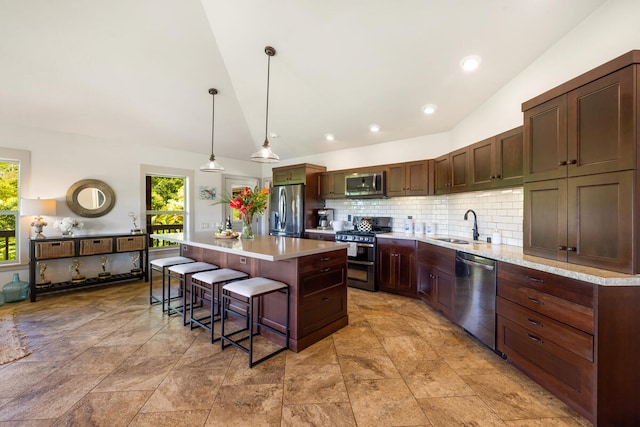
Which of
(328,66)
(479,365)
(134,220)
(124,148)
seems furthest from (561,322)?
(124,148)

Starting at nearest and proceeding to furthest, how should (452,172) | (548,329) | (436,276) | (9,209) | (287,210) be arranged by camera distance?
(548,329)
(436,276)
(452,172)
(9,209)
(287,210)

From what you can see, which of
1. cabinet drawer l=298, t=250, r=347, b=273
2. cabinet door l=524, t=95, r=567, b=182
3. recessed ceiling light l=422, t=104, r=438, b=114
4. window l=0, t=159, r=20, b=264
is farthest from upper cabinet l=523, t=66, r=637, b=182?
window l=0, t=159, r=20, b=264

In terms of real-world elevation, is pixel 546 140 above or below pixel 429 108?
below

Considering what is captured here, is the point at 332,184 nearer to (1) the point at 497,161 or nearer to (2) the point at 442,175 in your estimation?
(2) the point at 442,175

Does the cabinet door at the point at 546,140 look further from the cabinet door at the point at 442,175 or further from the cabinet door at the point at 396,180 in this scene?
the cabinet door at the point at 396,180

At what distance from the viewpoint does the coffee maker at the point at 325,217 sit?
5531mm

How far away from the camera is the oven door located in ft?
14.0

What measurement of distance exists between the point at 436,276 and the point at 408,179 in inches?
66.1

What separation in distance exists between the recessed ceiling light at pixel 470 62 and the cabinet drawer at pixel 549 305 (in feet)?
7.11

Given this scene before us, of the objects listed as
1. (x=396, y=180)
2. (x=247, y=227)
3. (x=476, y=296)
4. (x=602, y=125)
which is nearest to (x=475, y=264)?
(x=476, y=296)

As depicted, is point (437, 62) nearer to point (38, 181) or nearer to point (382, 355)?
point (382, 355)

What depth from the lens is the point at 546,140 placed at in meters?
2.16

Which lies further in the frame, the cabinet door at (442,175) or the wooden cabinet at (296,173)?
the wooden cabinet at (296,173)

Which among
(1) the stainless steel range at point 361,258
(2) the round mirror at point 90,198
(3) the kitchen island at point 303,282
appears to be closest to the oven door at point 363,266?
(1) the stainless steel range at point 361,258
